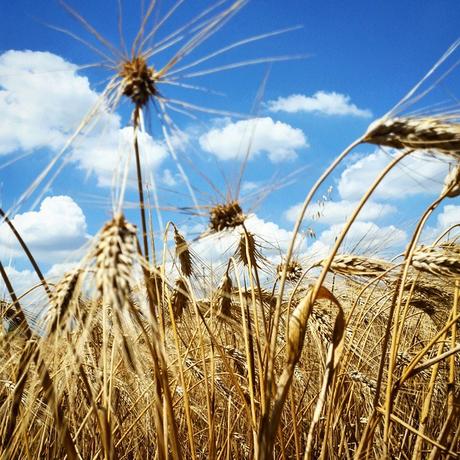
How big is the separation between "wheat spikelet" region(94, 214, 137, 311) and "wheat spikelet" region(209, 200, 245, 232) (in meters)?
0.52

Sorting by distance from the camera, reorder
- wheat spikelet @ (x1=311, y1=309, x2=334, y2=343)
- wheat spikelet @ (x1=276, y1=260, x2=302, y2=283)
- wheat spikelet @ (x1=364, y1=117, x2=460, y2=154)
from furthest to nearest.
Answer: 1. wheat spikelet @ (x1=276, y1=260, x2=302, y2=283)
2. wheat spikelet @ (x1=311, y1=309, x2=334, y2=343)
3. wheat spikelet @ (x1=364, y1=117, x2=460, y2=154)

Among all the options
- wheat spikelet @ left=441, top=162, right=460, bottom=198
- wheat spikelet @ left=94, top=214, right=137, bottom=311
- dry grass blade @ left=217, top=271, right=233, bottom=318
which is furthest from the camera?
dry grass blade @ left=217, top=271, right=233, bottom=318

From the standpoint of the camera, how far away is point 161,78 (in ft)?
4.08

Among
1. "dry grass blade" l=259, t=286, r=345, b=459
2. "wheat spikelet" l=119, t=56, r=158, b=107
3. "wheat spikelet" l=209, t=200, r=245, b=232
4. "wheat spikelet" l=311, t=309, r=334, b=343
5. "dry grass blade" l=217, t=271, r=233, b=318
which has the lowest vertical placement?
"dry grass blade" l=259, t=286, r=345, b=459

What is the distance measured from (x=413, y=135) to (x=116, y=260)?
2.76 feet

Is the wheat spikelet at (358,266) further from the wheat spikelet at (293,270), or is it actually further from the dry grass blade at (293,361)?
the wheat spikelet at (293,270)

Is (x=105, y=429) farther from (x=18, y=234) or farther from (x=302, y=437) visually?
(x=302, y=437)

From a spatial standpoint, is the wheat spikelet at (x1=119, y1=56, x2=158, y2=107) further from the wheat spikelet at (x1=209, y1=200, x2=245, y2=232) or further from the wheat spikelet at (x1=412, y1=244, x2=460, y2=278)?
the wheat spikelet at (x1=412, y1=244, x2=460, y2=278)

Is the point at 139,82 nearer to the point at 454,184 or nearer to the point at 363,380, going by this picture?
the point at 454,184

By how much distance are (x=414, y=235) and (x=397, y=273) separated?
265mm

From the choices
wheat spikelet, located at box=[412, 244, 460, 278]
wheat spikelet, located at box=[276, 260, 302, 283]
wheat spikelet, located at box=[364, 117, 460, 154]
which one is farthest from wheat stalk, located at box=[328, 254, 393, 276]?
wheat spikelet, located at box=[276, 260, 302, 283]

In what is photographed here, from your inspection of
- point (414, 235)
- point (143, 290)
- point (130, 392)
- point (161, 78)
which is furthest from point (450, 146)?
point (130, 392)

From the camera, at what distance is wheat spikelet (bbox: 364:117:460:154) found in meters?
1.26

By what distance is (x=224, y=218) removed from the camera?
1551mm
